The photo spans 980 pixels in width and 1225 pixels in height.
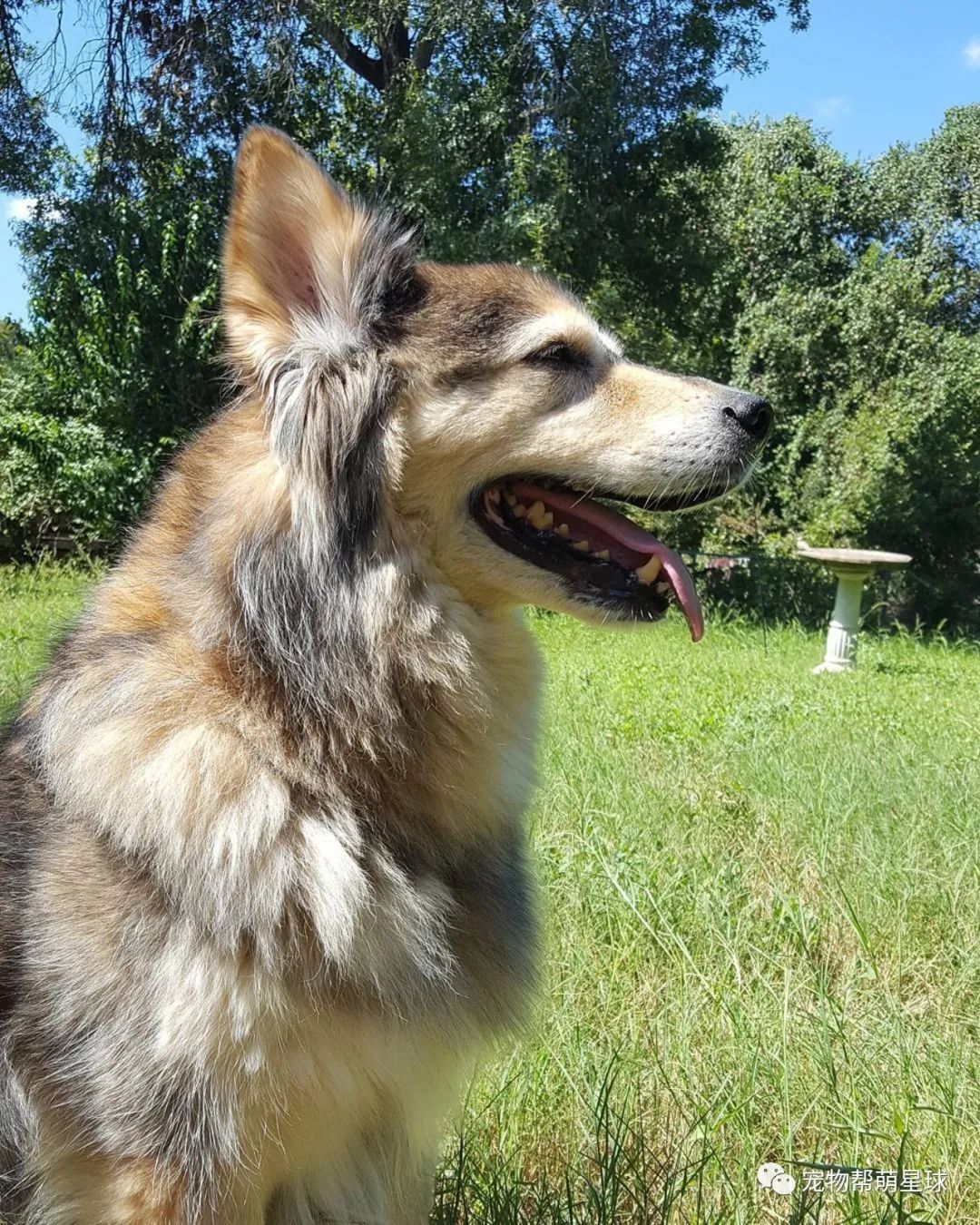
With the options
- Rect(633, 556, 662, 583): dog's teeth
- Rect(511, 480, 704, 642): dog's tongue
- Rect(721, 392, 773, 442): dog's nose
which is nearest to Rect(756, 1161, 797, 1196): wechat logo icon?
Rect(511, 480, 704, 642): dog's tongue

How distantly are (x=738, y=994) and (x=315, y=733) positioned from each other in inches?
67.2

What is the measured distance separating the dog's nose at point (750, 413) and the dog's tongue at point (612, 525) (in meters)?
0.35

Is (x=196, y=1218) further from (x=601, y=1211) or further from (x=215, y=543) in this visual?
(x=215, y=543)

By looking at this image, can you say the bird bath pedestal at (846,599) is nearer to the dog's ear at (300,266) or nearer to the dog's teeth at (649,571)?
the dog's teeth at (649,571)

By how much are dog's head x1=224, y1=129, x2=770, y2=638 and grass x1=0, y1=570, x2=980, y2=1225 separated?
1205 millimetres

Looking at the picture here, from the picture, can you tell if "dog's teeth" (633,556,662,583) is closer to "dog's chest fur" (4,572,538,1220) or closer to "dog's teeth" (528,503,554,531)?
"dog's teeth" (528,503,554,531)

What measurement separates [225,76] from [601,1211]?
1103cm

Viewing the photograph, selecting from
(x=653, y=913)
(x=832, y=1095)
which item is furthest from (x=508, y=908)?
(x=653, y=913)

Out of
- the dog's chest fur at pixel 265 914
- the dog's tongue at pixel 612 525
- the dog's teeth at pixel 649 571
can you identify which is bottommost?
the dog's chest fur at pixel 265 914

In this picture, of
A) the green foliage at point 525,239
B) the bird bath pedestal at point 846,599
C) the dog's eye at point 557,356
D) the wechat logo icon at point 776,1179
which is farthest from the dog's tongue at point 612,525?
the bird bath pedestal at point 846,599

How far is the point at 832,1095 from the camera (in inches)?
97.7

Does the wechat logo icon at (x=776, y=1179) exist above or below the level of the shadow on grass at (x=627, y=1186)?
above

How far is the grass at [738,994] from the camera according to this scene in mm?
2344

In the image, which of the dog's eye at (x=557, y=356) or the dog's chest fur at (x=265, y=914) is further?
the dog's eye at (x=557, y=356)
